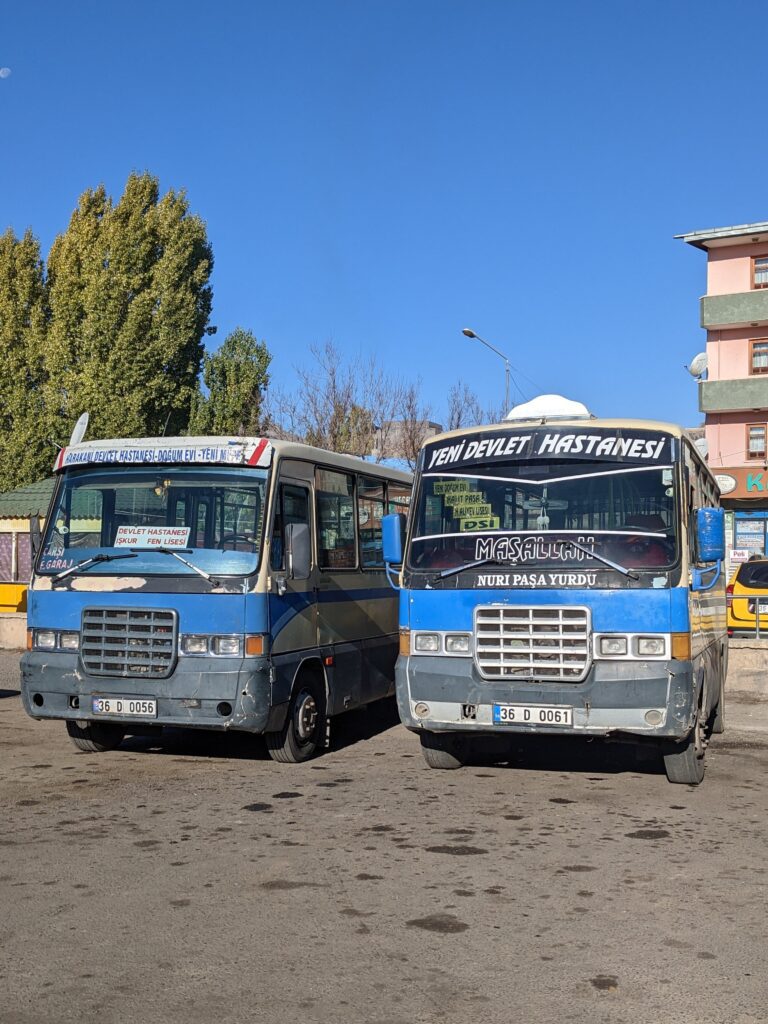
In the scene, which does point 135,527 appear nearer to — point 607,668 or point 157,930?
point 607,668

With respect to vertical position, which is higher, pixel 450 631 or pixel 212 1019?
pixel 450 631

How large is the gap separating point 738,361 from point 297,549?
1533 inches

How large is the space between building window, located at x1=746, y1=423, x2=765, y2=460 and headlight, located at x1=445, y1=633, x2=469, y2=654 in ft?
126

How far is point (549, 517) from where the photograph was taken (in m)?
8.84

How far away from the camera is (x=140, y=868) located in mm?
6465

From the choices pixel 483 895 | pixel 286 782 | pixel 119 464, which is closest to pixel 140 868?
pixel 483 895

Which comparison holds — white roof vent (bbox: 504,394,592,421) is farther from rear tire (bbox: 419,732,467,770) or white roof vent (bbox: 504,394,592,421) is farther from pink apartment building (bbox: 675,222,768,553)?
pink apartment building (bbox: 675,222,768,553)

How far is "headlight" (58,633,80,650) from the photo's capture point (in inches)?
380

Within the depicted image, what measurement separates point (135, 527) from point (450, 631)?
2886mm

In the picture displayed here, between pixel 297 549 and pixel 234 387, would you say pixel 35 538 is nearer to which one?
pixel 297 549

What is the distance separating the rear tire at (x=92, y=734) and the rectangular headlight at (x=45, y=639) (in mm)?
955

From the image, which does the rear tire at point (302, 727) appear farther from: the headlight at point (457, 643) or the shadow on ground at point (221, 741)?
the headlight at point (457, 643)

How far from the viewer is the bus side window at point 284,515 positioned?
965 cm

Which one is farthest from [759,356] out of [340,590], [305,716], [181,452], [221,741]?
[181,452]
